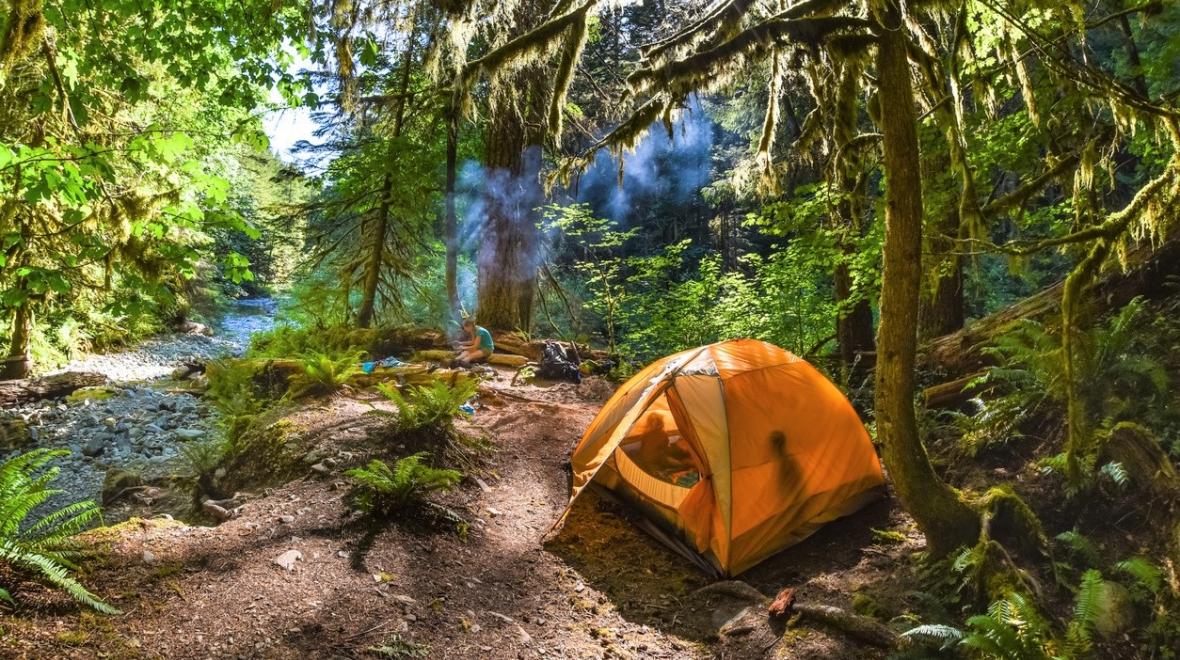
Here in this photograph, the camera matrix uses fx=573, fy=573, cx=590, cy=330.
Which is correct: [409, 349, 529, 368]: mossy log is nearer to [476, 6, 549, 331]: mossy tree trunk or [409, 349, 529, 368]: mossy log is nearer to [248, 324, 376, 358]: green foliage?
[248, 324, 376, 358]: green foliage

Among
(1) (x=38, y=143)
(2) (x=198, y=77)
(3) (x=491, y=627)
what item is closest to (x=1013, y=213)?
(3) (x=491, y=627)

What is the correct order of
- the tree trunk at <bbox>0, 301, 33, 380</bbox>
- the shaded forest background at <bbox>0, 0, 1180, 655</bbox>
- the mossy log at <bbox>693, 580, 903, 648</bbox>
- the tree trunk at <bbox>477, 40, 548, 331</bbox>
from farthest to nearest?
the tree trunk at <bbox>477, 40, 548, 331</bbox> < the tree trunk at <bbox>0, 301, 33, 380</bbox> < the shaded forest background at <bbox>0, 0, 1180, 655</bbox> < the mossy log at <bbox>693, 580, 903, 648</bbox>

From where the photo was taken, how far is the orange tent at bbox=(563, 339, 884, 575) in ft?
16.1

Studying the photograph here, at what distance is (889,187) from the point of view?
3.79 m

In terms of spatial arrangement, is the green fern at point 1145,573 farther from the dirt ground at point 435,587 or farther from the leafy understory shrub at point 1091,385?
the dirt ground at point 435,587

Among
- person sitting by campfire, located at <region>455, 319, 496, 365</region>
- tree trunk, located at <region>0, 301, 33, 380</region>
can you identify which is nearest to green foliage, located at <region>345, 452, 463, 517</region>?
person sitting by campfire, located at <region>455, 319, 496, 365</region>

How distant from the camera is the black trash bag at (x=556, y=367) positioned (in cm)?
1011

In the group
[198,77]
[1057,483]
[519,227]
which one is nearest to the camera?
[1057,483]

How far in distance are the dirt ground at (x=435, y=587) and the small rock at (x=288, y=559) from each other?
25mm

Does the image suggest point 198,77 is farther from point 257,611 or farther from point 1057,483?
point 1057,483

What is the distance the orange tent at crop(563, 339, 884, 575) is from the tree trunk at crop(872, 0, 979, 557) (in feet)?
4.03

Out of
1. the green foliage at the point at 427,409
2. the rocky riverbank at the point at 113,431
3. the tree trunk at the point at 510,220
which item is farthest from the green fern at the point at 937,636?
the tree trunk at the point at 510,220

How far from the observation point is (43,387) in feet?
36.4

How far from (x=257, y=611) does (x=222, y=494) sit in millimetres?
3180
